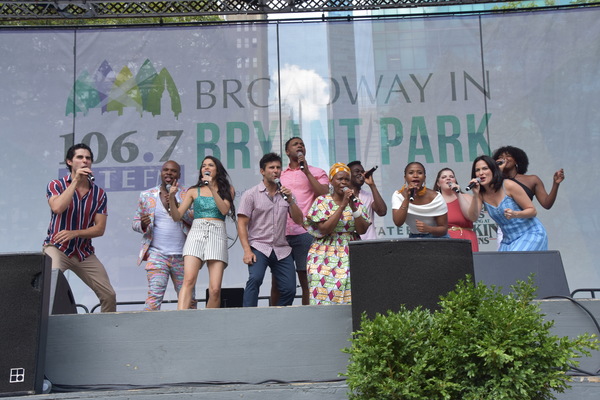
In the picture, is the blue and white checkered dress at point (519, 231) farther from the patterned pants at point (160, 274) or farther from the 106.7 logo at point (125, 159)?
the 106.7 logo at point (125, 159)

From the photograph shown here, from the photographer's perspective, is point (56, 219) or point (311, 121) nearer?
point (56, 219)

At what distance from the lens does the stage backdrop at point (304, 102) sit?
739 cm

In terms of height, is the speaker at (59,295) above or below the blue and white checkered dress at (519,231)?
below

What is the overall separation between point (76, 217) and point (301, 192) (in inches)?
72.2

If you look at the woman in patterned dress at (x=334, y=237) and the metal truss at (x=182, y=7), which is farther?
the metal truss at (x=182, y=7)

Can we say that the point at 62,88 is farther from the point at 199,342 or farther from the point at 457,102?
the point at 199,342

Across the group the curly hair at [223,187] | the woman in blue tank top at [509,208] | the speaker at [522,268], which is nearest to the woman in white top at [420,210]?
the woman in blue tank top at [509,208]

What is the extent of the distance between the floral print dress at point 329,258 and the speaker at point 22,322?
192 cm

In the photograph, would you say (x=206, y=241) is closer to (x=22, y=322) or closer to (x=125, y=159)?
(x=22, y=322)

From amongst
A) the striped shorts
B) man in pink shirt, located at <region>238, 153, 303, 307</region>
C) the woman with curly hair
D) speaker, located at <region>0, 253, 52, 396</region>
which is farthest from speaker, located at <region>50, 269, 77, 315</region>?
the woman with curly hair

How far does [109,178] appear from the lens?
7.40 meters

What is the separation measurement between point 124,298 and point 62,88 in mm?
2316

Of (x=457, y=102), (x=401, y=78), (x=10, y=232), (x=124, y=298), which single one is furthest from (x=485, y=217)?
(x=10, y=232)

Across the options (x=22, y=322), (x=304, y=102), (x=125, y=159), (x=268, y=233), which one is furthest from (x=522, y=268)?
(x=125, y=159)
